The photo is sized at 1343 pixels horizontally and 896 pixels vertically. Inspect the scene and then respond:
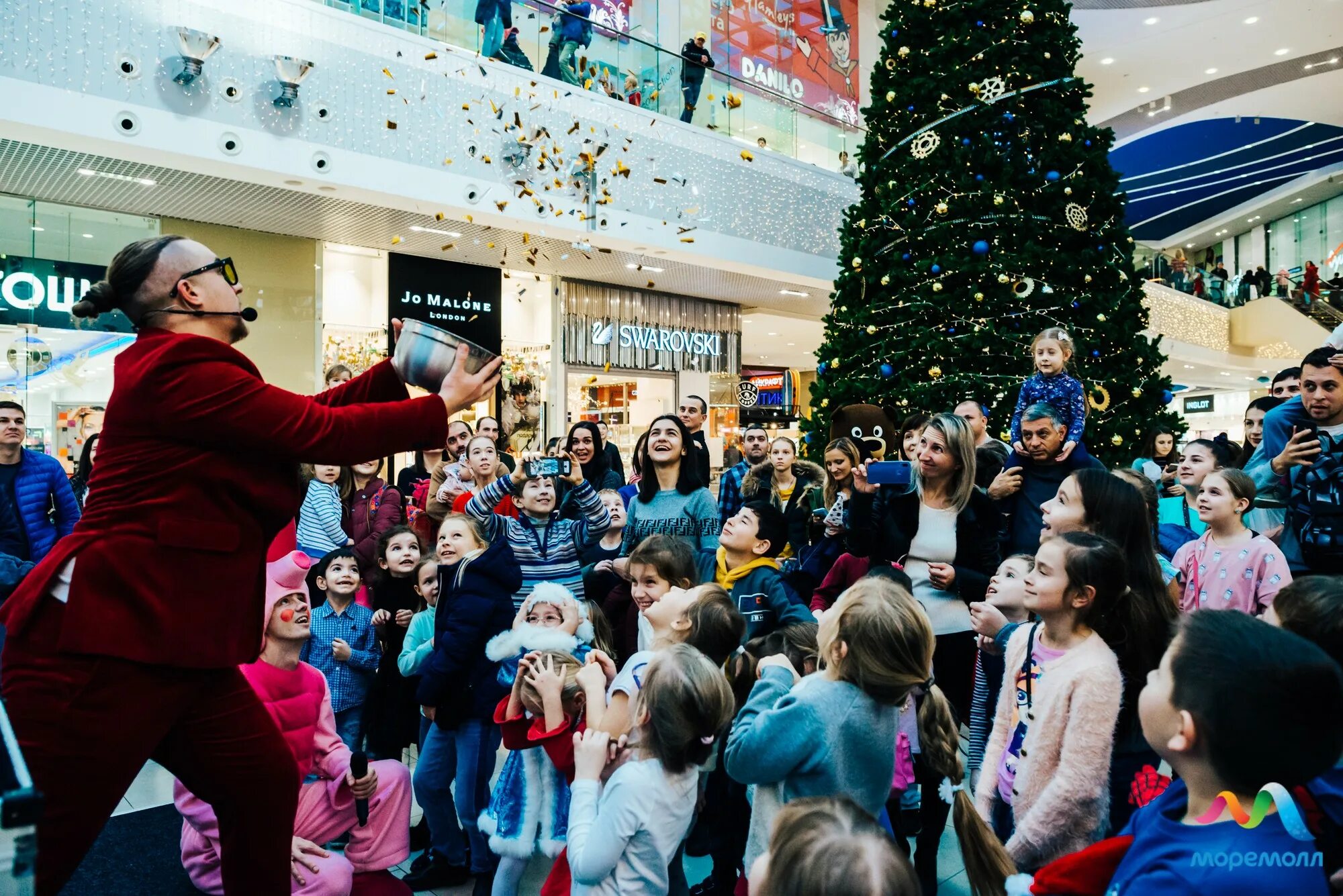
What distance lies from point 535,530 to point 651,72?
793cm

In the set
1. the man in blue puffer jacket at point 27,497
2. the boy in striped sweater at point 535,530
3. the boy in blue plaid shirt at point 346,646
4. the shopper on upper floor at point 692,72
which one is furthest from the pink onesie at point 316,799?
the shopper on upper floor at point 692,72

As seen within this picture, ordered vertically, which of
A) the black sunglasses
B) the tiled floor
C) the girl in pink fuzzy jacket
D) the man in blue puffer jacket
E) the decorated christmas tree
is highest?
the decorated christmas tree

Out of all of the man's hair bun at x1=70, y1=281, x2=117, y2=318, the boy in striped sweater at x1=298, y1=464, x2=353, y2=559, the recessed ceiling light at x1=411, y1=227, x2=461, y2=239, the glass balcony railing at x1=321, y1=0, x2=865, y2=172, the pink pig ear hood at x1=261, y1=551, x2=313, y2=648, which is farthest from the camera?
the recessed ceiling light at x1=411, y1=227, x2=461, y2=239

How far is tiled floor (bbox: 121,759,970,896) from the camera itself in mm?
2861

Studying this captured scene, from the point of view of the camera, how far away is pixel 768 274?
11383mm

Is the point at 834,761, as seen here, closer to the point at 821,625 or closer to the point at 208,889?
the point at 821,625

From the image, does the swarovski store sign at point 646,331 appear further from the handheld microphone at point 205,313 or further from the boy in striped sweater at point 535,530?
the handheld microphone at point 205,313

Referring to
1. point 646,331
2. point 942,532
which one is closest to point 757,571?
point 942,532

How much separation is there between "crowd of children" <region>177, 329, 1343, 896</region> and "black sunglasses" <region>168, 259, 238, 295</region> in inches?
48.5

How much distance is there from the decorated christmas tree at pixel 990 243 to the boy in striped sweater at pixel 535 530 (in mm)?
2489

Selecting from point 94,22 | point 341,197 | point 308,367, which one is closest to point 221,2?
point 94,22

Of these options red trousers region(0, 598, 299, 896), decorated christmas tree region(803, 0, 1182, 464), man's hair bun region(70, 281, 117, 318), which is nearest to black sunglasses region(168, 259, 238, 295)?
man's hair bun region(70, 281, 117, 318)

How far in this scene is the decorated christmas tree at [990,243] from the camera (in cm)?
532

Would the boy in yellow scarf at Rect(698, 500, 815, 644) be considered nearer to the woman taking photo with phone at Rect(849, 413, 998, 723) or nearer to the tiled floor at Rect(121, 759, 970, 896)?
the woman taking photo with phone at Rect(849, 413, 998, 723)
